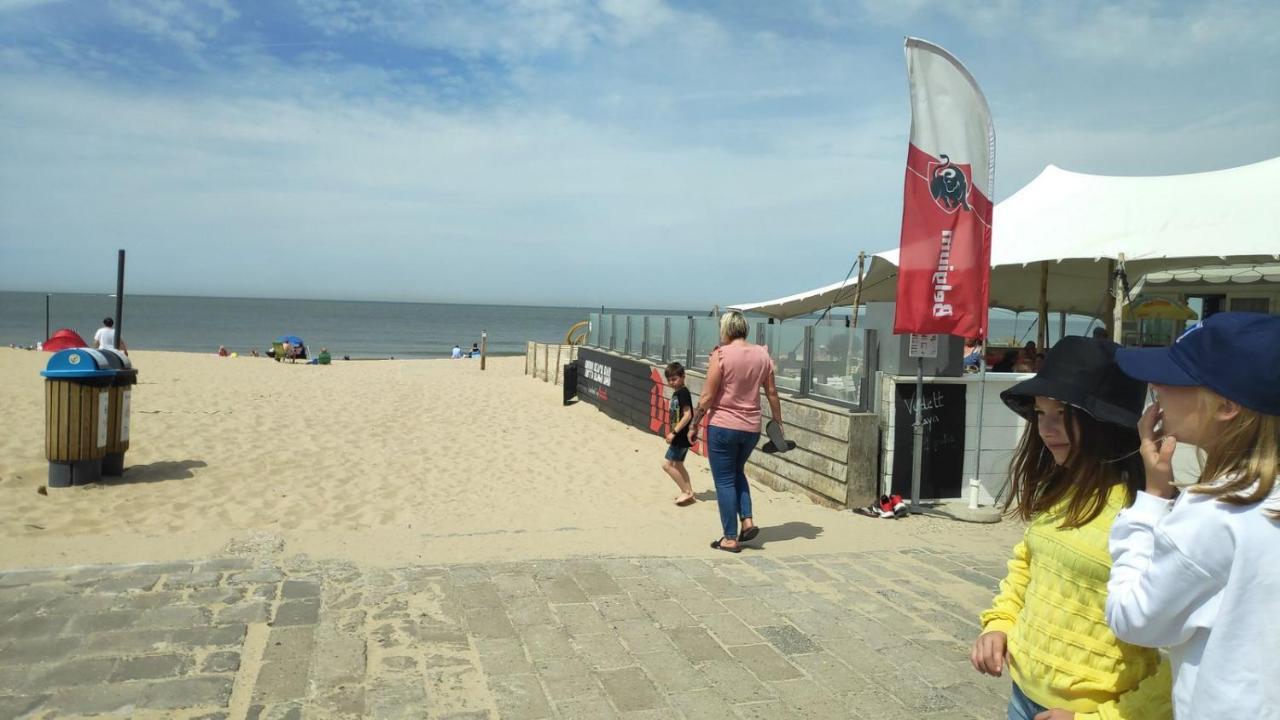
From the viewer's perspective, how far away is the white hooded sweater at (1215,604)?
132 centimetres

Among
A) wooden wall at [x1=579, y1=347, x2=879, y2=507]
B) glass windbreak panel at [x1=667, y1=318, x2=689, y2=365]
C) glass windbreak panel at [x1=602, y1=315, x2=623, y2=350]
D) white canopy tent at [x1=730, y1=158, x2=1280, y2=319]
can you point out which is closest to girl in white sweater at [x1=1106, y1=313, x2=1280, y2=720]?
wooden wall at [x1=579, y1=347, x2=879, y2=507]

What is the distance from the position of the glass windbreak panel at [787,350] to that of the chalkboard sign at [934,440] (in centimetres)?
144

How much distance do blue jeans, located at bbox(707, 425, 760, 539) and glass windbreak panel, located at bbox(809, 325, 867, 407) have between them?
82.2 inches

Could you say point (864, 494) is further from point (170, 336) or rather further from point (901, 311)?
point (170, 336)

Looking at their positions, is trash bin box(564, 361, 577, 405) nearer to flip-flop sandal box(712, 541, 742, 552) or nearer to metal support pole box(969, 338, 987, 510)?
metal support pole box(969, 338, 987, 510)

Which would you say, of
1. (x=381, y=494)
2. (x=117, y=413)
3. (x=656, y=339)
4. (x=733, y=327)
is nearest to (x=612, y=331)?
(x=656, y=339)

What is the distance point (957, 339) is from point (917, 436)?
3.21 ft

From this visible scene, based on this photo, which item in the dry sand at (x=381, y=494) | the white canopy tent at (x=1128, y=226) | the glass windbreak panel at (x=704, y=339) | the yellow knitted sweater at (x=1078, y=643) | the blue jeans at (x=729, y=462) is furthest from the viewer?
the glass windbreak panel at (x=704, y=339)

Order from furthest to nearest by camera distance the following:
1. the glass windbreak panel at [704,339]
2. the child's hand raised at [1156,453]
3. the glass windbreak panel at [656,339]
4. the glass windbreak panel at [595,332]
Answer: the glass windbreak panel at [595,332], the glass windbreak panel at [656,339], the glass windbreak panel at [704,339], the child's hand raised at [1156,453]

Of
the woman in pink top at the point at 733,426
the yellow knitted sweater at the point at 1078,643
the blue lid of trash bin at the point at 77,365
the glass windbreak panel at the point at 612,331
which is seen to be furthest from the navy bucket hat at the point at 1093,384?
the glass windbreak panel at the point at 612,331

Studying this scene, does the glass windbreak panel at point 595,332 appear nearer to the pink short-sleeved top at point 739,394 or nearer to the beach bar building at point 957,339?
the beach bar building at point 957,339

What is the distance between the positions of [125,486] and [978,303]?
8040 mm

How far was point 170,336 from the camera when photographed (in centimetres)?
6066

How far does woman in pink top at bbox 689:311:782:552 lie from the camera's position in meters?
5.80
